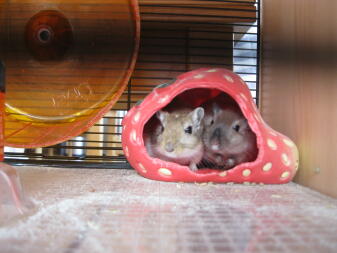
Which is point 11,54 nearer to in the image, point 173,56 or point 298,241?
point 173,56

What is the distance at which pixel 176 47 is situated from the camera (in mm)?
2225

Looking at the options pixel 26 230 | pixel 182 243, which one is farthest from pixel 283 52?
pixel 26 230

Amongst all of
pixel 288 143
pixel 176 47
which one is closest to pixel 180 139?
pixel 288 143

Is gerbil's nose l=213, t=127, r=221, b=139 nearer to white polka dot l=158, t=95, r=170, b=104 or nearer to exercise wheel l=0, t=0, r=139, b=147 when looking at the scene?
white polka dot l=158, t=95, r=170, b=104

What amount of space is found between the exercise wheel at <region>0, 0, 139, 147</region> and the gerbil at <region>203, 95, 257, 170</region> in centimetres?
62

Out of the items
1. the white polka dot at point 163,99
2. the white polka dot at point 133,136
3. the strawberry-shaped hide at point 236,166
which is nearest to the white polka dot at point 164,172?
the strawberry-shaped hide at point 236,166

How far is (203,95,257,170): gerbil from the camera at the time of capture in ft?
6.29

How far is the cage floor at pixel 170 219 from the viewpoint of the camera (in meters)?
0.75

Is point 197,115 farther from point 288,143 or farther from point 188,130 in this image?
point 288,143

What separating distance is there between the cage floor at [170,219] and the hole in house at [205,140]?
1.27 ft

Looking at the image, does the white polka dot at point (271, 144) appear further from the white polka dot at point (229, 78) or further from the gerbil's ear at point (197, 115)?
the gerbil's ear at point (197, 115)

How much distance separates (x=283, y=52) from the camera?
5.62 ft

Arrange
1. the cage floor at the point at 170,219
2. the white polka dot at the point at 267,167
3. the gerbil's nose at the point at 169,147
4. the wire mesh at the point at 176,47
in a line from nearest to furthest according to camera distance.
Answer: the cage floor at the point at 170,219 < the white polka dot at the point at 267,167 < the gerbil's nose at the point at 169,147 < the wire mesh at the point at 176,47

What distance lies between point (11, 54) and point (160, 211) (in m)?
1.02
